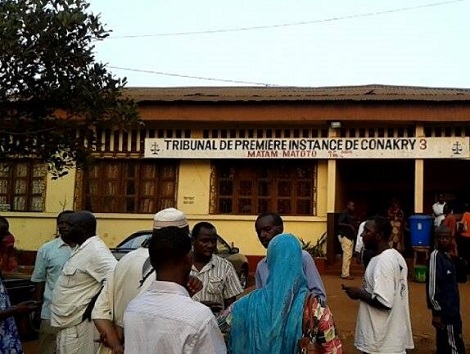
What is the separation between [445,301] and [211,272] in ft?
8.17

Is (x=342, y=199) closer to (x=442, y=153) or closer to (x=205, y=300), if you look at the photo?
(x=442, y=153)

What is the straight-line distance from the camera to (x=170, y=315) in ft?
7.73

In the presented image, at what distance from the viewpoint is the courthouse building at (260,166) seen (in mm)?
14633

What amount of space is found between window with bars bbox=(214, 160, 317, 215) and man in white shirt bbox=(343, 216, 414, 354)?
35.3 ft

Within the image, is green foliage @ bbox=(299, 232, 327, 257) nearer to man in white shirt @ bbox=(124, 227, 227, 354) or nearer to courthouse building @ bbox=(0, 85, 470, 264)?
courthouse building @ bbox=(0, 85, 470, 264)

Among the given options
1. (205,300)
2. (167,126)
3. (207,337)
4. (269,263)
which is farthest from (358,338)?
(167,126)

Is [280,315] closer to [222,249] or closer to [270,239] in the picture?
[270,239]

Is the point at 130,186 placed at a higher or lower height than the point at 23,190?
higher

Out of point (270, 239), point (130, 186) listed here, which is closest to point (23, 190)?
→ point (130, 186)

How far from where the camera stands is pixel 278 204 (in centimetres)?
1588

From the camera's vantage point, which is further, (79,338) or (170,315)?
(79,338)

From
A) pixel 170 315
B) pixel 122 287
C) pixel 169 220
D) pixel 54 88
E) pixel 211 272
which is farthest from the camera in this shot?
pixel 54 88

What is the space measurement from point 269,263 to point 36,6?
19.5ft

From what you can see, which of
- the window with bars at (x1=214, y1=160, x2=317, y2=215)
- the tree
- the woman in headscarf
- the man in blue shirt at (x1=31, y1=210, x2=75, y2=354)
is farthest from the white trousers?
the window with bars at (x1=214, y1=160, x2=317, y2=215)
